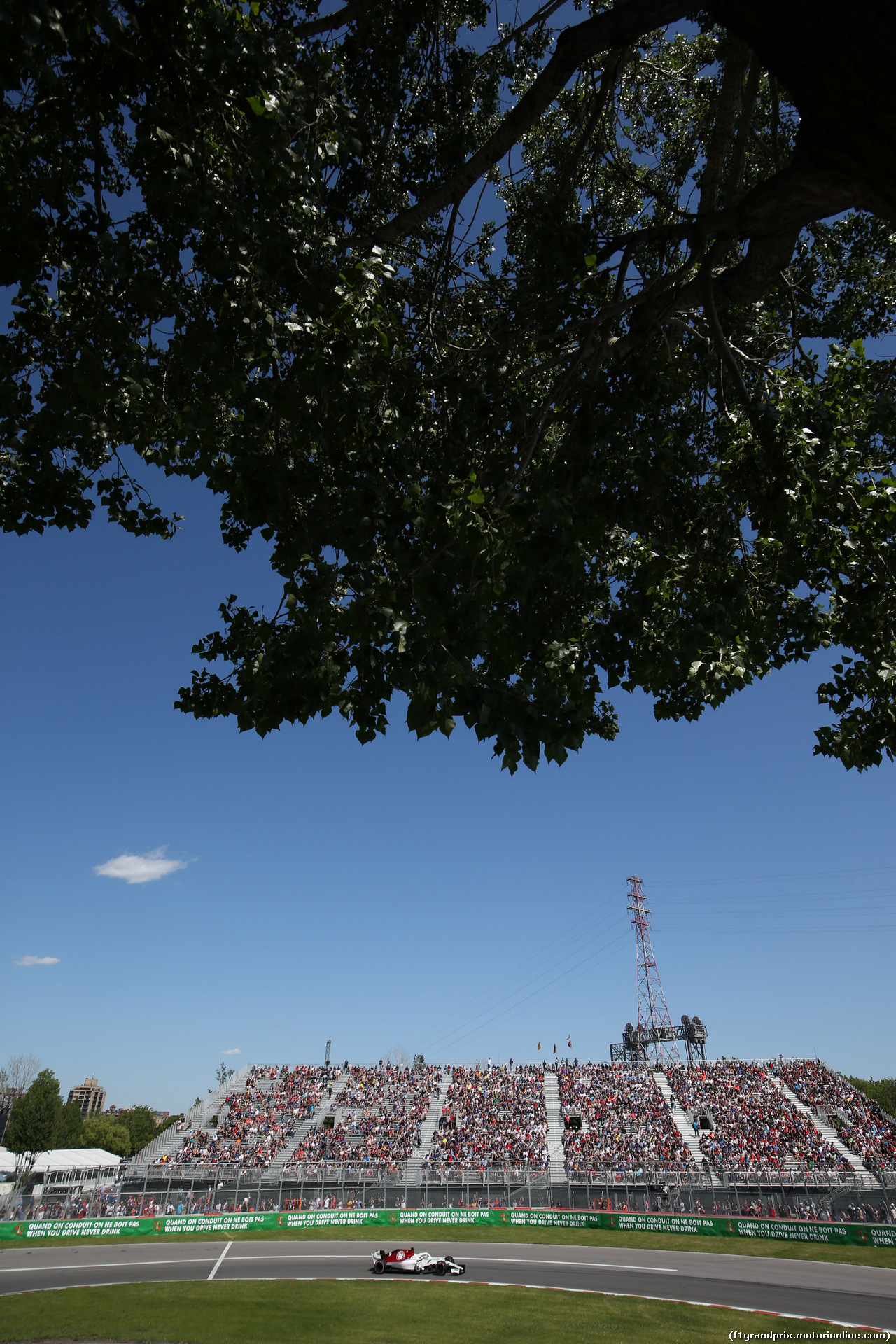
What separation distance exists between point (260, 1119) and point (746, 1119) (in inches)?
974

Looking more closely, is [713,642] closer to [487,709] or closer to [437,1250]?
[487,709]

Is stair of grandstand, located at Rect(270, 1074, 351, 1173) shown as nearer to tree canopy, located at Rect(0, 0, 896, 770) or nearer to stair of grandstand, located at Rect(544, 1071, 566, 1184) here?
stair of grandstand, located at Rect(544, 1071, 566, 1184)

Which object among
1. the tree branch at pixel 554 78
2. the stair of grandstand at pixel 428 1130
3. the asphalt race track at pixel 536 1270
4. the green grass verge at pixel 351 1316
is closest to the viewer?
the tree branch at pixel 554 78

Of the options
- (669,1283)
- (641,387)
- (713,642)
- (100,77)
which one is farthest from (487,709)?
(669,1283)

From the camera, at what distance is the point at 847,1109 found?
122 ft

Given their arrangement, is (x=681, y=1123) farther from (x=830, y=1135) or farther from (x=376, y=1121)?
(x=376, y=1121)

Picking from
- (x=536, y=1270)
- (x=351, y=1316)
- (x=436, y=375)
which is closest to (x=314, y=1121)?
(x=536, y=1270)

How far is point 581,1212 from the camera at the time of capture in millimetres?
29625

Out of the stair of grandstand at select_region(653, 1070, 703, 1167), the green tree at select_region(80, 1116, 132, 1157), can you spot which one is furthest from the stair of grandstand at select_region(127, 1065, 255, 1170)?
the green tree at select_region(80, 1116, 132, 1157)

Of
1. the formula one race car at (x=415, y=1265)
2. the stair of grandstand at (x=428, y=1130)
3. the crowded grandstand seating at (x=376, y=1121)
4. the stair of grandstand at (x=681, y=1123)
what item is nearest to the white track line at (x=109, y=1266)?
the formula one race car at (x=415, y=1265)

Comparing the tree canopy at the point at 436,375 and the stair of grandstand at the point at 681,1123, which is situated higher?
the tree canopy at the point at 436,375

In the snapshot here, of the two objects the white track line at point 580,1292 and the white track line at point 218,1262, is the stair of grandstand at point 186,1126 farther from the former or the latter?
the white track line at point 580,1292

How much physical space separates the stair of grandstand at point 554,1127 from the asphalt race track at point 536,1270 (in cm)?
556

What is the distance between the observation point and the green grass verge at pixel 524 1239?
24.2 metres
